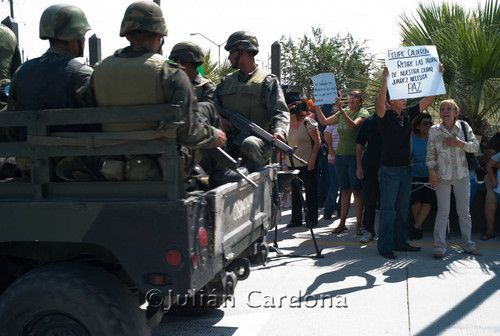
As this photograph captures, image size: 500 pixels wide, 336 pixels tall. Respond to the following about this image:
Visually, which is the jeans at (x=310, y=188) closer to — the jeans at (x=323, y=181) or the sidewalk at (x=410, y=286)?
the sidewalk at (x=410, y=286)

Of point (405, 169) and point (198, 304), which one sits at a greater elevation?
point (405, 169)

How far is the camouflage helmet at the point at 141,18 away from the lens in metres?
3.66

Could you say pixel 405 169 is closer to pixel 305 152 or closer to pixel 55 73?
pixel 305 152

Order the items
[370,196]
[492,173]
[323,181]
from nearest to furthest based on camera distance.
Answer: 1. [492,173]
2. [370,196]
3. [323,181]

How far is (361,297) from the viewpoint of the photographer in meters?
5.49

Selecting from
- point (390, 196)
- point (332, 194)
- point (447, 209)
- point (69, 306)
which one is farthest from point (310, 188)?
point (69, 306)

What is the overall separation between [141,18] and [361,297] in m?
3.30

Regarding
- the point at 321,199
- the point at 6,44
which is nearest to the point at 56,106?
the point at 6,44

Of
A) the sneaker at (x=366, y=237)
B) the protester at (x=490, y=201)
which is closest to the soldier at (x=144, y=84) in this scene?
the sneaker at (x=366, y=237)

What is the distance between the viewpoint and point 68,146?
3.38m

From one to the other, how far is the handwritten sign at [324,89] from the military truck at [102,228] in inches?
209

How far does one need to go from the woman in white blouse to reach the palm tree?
1.45 metres

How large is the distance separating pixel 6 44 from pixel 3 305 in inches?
112

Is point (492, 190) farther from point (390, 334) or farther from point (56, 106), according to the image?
point (56, 106)
